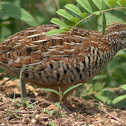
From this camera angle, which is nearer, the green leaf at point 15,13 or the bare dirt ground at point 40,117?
the bare dirt ground at point 40,117

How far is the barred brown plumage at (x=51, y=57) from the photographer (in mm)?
3494

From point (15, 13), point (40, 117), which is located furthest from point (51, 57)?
point (15, 13)

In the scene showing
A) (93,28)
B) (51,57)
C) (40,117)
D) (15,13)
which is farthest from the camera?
(93,28)

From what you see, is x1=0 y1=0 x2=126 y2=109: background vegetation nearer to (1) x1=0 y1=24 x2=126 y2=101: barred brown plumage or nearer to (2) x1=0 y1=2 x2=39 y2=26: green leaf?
(2) x1=0 y1=2 x2=39 y2=26: green leaf

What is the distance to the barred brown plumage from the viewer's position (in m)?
3.49

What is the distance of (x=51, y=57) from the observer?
138 inches

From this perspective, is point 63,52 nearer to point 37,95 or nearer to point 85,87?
point 37,95

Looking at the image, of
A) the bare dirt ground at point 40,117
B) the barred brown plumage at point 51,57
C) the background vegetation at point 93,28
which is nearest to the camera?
the bare dirt ground at point 40,117

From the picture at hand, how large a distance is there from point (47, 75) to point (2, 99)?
746 mm

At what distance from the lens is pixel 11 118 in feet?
8.75

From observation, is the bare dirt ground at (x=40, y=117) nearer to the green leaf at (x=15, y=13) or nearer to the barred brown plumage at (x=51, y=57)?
the barred brown plumage at (x=51, y=57)

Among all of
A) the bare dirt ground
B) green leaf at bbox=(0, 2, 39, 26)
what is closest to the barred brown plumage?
the bare dirt ground

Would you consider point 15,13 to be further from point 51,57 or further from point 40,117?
point 40,117

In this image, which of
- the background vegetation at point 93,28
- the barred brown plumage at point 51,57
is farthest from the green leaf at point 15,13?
the barred brown plumage at point 51,57
